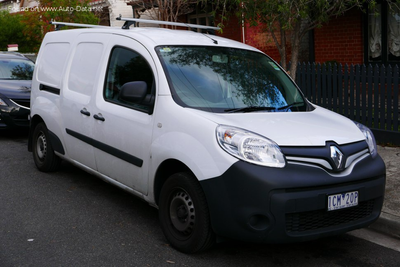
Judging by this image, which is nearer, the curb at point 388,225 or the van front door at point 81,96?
the curb at point 388,225

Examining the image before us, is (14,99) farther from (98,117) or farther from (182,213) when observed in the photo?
(182,213)

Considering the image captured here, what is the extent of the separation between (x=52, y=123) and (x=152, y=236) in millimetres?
2463

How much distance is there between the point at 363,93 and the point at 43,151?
17.4 ft

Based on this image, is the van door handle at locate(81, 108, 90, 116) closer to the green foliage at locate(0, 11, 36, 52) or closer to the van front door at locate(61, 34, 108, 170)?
the van front door at locate(61, 34, 108, 170)

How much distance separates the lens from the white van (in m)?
3.80

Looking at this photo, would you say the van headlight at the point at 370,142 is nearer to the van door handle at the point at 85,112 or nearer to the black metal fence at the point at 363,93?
the van door handle at the point at 85,112

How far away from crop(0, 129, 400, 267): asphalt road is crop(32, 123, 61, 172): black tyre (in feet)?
2.41

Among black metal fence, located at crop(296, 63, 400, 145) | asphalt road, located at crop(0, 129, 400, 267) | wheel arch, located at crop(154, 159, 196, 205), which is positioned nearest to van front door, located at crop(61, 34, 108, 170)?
asphalt road, located at crop(0, 129, 400, 267)

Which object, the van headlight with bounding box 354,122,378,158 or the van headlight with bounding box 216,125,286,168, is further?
the van headlight with bounding box 354,122,378,158

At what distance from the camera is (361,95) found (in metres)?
8.95

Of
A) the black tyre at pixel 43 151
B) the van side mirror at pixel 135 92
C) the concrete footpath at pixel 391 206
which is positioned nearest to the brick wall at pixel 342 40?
the concrete footpath at pixel 391 206

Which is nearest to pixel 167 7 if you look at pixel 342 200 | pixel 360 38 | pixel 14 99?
pixel 360 38

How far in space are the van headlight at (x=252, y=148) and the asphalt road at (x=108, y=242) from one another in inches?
35.7

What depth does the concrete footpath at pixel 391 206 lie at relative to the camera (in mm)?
4829
